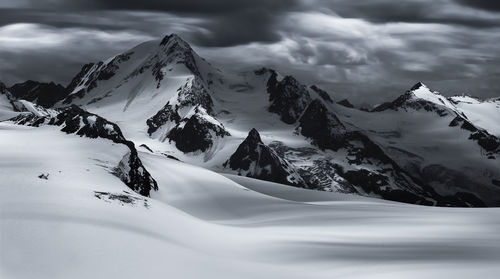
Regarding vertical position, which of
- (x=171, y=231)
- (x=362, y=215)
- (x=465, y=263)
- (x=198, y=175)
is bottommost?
(x=198, y=175)

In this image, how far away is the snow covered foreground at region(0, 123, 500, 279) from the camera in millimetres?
50031

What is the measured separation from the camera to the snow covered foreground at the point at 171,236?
5003cm

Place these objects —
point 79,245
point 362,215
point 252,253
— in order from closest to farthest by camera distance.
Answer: point 79,245
point 252,253
point 362,215

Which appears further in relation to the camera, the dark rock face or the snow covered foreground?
the dark rock face

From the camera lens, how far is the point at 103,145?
360 ft

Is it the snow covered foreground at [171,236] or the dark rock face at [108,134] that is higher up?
the snow covered foreground at [171,236]

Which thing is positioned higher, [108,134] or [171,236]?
[171,236]

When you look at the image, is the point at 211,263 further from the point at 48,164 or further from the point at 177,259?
the point at 48,164

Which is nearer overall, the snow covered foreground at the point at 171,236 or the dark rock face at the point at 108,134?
the snow covered foreground at the point at 171,236

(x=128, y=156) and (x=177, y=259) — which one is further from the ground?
(x=177, y=259)

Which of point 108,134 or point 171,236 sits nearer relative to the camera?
point 171,236

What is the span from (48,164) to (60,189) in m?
14.3

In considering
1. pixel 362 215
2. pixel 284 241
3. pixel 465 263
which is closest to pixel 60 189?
pixel 284 241

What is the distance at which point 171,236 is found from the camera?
64.8m
